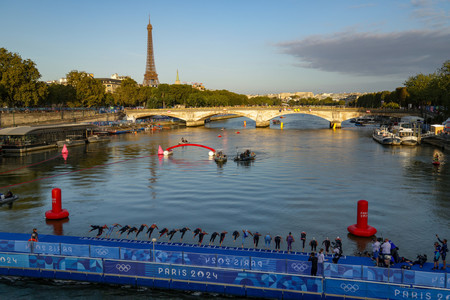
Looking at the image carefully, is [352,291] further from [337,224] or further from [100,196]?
[100,196]

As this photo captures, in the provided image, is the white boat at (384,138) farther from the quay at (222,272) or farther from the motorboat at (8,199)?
the motorboat at (8,199)

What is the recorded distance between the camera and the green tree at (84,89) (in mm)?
155375

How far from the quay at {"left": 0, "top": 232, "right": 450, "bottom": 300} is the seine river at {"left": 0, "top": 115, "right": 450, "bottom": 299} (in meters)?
1.19

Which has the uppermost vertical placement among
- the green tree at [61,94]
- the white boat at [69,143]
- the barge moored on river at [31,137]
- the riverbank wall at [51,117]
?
the green tree at [61,94]

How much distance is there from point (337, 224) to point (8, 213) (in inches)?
1349

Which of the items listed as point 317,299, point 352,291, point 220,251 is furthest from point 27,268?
point 352,291

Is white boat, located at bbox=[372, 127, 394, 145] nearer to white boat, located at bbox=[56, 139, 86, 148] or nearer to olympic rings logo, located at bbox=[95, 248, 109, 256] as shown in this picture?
white boat, located at bbox=[56, 139, 86, 148]

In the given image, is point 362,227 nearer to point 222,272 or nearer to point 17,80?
point 222,272

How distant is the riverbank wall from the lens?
110812mm

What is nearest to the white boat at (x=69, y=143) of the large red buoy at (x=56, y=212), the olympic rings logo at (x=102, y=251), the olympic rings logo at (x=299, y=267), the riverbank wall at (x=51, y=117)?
the riverbank wall at (x=51, y=117)

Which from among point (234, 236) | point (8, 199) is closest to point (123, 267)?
point (234, 236)

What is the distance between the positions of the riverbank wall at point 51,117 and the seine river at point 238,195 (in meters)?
31.8

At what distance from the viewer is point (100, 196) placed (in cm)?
4950

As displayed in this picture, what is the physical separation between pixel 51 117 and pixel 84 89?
2788 cm
